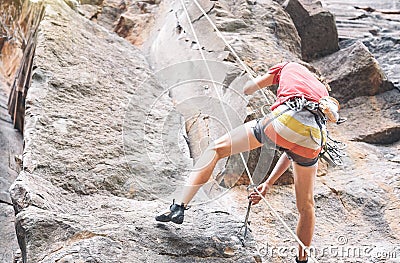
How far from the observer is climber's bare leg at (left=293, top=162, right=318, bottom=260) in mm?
3209

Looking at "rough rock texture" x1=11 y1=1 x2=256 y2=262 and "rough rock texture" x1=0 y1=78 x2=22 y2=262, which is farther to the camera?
"rough rock texture" x1=0 y1=78 x2=22 y2=262

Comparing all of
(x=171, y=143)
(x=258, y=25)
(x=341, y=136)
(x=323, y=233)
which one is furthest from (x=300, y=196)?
(x=258, y=25)

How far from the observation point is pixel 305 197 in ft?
10.7

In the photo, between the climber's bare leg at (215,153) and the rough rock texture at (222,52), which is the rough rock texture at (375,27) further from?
the climber's bare leg at (215,153)

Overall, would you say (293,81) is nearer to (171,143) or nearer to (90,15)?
(171,143)

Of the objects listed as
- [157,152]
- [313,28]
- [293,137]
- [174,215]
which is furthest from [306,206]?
[313,28]

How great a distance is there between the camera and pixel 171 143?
4.99 meters

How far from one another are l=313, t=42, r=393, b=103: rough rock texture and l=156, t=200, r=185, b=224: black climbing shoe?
14.7 ft

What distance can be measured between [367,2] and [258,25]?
19.2 ft

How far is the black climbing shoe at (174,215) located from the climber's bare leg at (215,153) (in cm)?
5

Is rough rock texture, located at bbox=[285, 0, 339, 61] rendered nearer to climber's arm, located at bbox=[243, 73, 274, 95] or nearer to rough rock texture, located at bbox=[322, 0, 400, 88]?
rough rock texture, located at bbox=[322, 0, 400, 88]

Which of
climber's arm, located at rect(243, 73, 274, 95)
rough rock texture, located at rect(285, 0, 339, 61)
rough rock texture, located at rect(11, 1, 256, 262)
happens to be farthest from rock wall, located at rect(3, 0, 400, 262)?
climber's arm, located at rect(243, 73, 274, 95)

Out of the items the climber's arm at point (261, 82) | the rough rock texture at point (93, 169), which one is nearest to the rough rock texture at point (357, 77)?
the rough rock texture at point (93, 169)

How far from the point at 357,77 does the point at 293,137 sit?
425 centimetres
